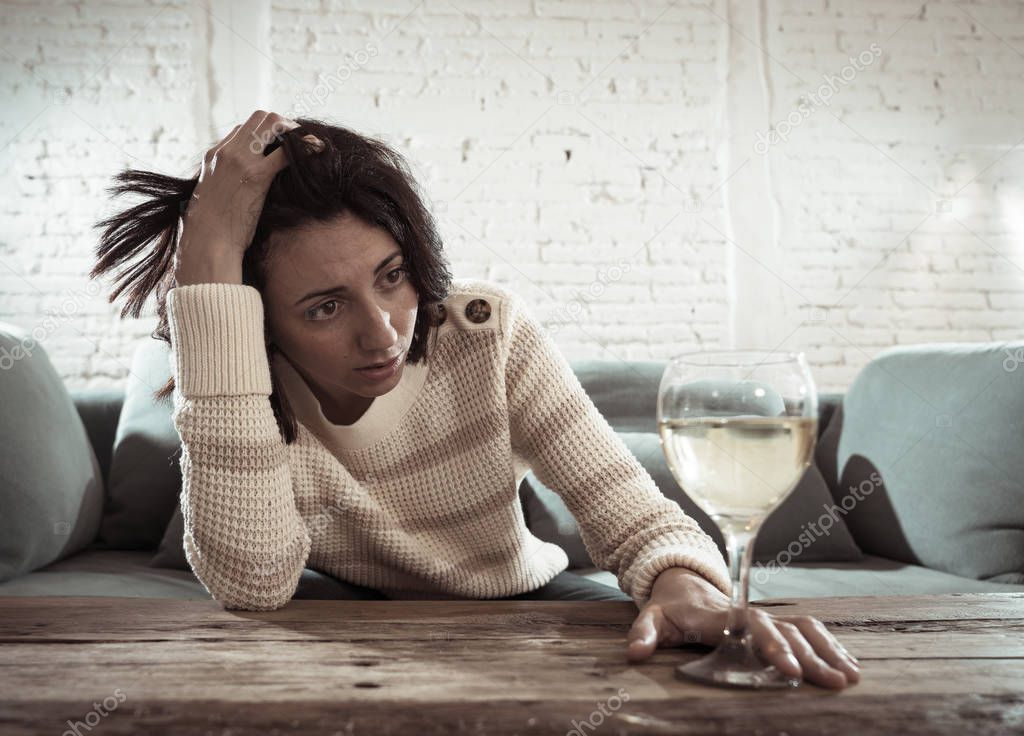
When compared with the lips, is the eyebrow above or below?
above

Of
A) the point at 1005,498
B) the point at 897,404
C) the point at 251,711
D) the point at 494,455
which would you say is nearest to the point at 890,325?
the point at 897,404

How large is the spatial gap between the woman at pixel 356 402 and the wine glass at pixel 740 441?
0.69 ft

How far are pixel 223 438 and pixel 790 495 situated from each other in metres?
1.29

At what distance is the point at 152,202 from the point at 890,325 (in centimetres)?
295

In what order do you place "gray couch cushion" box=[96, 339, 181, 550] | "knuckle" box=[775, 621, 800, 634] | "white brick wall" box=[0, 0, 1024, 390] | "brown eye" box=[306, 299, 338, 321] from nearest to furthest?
"knuckle" box=[775, 621, 800, 634] < "brown eye" box=[306, 299, 338, 321] < "gray couch cushion" box=[96, 339, 181, 550] < "white brick wall" box=[0, 0, 1024, 390]

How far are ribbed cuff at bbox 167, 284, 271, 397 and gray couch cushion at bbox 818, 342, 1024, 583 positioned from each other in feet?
5.23

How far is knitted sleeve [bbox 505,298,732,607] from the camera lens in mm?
955

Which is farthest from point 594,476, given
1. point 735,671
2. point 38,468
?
point 38,468

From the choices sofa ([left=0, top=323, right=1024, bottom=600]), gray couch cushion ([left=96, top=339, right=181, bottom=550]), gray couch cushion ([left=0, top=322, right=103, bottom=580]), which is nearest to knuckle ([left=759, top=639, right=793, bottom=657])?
sofa ([left=0, top=323, right=1024, bottom=600])

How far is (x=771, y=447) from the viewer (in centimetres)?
58

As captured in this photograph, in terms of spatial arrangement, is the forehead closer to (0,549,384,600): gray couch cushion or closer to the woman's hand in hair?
the woman's hand in hair

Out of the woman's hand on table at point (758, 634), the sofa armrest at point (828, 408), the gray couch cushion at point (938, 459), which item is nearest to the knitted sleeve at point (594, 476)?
the woman's hand on table at point (758, 634)

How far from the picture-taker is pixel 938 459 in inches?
78.6

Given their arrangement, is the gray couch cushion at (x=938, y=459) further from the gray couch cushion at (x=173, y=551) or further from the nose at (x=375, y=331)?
the gray couch cushion at (x=173, y=551)
